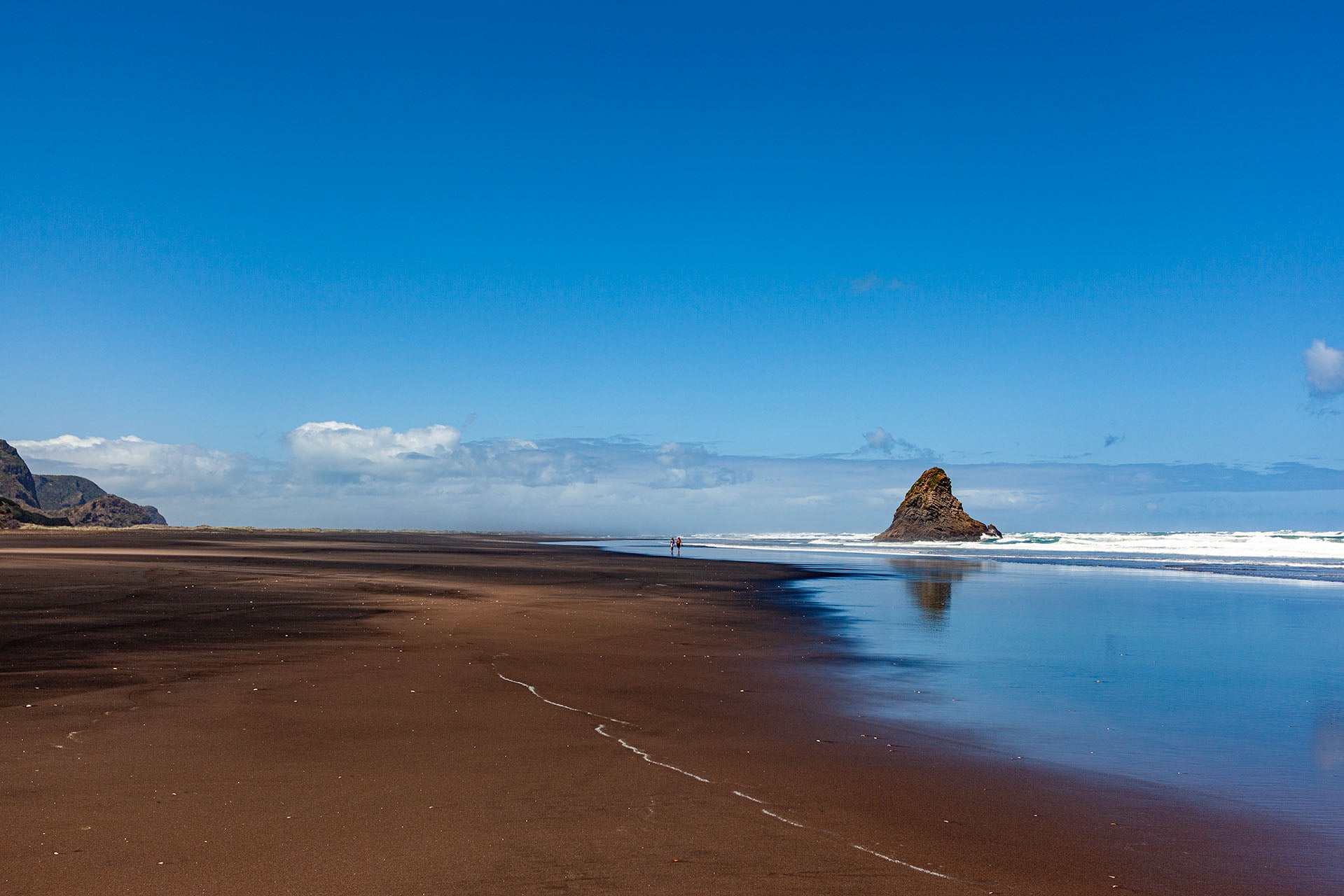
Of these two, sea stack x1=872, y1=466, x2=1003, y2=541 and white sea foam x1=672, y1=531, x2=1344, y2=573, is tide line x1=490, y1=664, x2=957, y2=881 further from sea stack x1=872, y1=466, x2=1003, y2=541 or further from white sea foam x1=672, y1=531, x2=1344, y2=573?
sea stack x1=872, y1=466, x2=1003, y2=541

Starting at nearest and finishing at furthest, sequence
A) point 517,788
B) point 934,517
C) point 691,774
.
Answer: point 517,788 < point 691,774 < point 934,517

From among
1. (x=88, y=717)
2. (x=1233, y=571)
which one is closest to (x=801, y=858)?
(x=88, y=717)

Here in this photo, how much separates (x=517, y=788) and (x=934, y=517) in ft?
281

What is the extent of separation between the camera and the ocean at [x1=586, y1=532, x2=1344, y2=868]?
8.09 meters

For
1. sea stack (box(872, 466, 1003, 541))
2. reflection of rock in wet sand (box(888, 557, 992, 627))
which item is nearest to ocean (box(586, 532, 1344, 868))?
reflection of rock in wet sand (box(888, 557, 992, 627))

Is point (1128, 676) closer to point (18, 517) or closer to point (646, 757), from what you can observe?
point (646, 757)

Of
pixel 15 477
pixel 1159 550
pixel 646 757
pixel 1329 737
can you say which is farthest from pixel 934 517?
pixel 15 477

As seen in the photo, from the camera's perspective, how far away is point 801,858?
559 cm

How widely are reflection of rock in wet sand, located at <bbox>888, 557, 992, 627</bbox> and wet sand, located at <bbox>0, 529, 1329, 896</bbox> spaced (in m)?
8.72

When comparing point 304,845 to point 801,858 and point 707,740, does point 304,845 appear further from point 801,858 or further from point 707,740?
point 707,740

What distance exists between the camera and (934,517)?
8712 centimetres

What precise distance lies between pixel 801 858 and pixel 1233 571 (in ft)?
142

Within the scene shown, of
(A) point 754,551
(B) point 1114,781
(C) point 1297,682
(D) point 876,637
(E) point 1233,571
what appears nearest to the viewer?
(B) point 1114,781

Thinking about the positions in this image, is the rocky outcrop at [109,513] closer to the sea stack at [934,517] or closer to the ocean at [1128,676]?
Result: the sea stack at [934,517]
